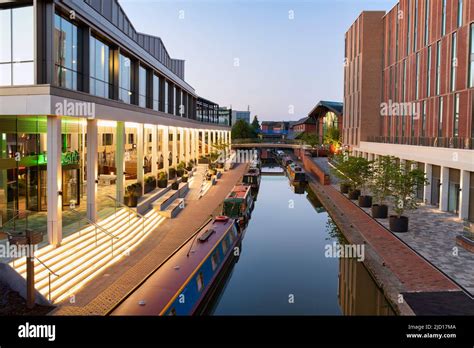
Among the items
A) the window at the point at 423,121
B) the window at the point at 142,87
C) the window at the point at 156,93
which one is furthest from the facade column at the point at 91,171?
the window at the point at 423,121

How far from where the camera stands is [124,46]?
2070 centimetres

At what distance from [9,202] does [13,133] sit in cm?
227

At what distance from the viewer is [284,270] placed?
15578 millimetres

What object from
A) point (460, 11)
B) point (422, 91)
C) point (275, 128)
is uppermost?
point (275, 128)

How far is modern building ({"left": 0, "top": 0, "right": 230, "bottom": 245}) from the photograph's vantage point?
A: 1266 cm

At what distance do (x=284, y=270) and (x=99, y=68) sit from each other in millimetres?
10880

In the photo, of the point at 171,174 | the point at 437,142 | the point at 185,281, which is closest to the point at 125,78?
the point at 171,174

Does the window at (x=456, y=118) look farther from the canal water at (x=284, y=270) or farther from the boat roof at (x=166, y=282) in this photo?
the boat roof at (x=166, y=282)

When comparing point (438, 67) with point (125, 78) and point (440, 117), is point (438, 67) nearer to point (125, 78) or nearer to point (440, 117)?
point (440, 117)

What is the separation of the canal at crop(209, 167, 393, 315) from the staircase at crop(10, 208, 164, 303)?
341 centimetres

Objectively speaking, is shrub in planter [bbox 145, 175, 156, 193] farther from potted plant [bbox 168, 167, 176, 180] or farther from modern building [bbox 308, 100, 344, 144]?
modern building [bbox 308, 100, 344, 144]

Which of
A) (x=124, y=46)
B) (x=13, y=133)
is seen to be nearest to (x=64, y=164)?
(x=13, y=133)

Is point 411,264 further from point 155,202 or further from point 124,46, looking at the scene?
point 124,46

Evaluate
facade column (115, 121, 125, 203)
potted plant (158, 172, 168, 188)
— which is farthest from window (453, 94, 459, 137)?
facade column (115, 121, 125, 203)
